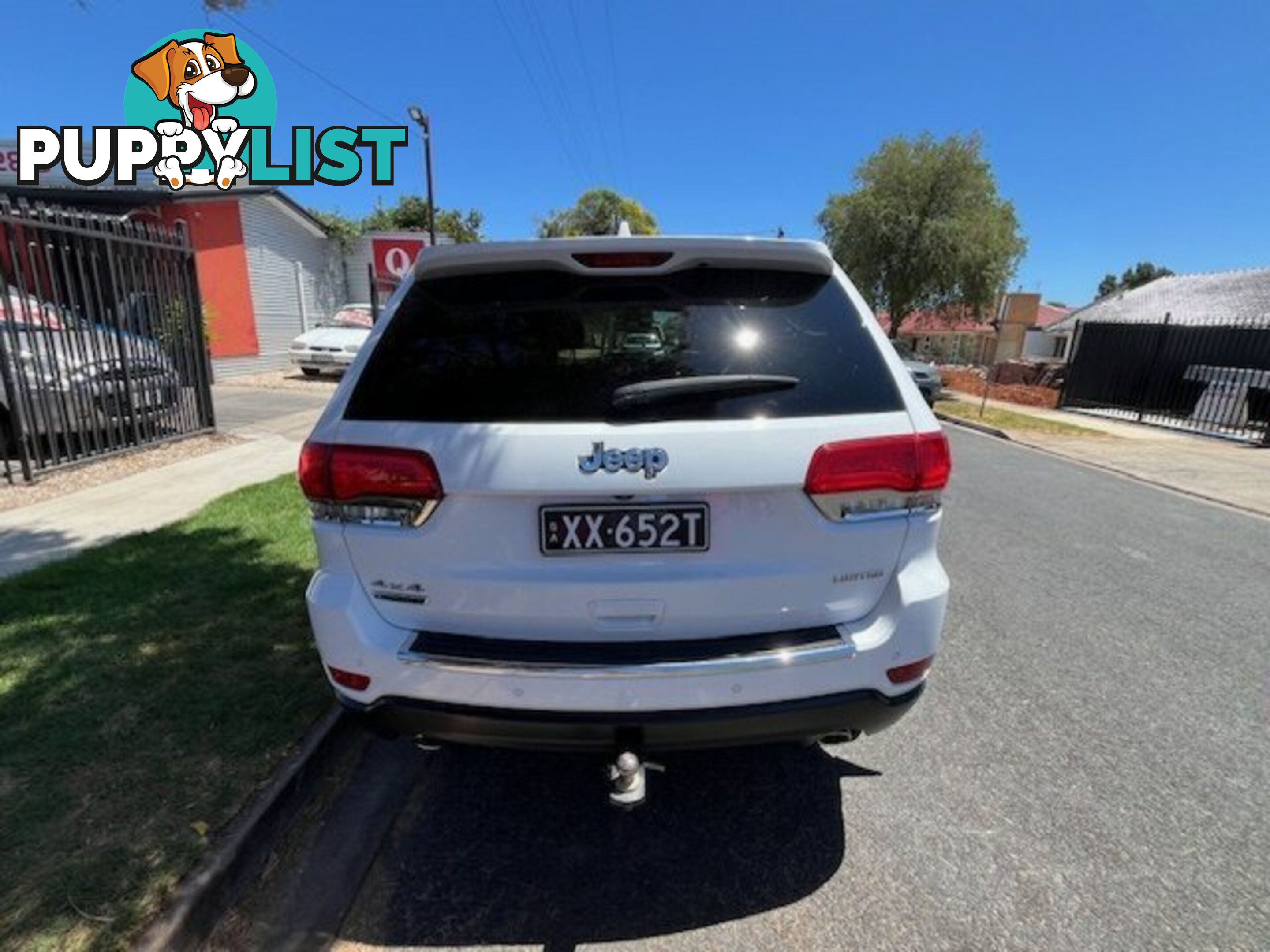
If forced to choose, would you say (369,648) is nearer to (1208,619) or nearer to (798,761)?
(798,761)

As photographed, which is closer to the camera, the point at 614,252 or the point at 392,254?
the point at 614,252

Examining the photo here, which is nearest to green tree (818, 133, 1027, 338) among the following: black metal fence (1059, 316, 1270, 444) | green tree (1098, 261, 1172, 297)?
black metal fence (1059, 316, 1270, 444)

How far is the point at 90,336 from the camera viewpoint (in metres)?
7.26

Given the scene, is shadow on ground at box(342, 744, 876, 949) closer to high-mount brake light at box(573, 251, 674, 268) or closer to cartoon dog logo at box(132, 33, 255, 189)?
high-mount brake light at box(573, 251, 674, 268)

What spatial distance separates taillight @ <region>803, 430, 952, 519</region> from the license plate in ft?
1.12

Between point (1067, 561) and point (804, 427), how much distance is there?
490 cm

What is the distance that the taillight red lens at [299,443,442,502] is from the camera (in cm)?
194

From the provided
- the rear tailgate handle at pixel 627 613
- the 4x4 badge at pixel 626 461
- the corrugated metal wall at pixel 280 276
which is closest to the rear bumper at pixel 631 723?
the rear tailgate handle at pixel 627 613

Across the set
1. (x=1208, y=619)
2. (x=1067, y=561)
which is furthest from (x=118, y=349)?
(x=1208, y=619)

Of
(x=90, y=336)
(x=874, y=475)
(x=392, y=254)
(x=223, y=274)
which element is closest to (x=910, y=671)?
(x=874, y=475)

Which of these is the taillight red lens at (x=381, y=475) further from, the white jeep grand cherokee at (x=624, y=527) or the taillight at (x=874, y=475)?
the taillight at (x=874, y=475)

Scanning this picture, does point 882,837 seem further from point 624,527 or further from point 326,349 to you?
point 326,349

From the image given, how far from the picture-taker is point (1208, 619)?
15.1 ft

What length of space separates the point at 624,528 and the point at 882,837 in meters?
1.57
